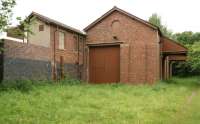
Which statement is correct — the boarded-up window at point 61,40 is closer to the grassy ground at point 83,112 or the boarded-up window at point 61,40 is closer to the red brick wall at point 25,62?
the red brick wall at point 25,62

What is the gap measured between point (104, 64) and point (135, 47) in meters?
3.46

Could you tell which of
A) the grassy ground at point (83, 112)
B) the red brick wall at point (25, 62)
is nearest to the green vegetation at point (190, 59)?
the red brick wall at point (25, 62)

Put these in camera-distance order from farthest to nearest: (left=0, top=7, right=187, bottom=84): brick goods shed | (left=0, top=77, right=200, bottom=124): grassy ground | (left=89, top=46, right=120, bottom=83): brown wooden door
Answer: (left=89, top=46, right=120, bottom=83): brown wooden door, (left=0, top=7, right=187, bottom=84): brick goods shed, (left=0, top=77, right=200, bottom=124): grassy ground

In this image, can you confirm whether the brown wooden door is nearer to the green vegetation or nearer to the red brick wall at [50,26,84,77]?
the red brick wall at [50,26,84,77]

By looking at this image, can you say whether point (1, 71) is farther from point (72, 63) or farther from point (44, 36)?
point (72, 63)

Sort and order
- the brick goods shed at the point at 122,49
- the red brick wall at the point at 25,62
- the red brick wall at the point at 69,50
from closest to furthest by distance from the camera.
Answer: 1. the red brick wall at the point at 25,62
2. the red brick wall at the point at 69,50
3. the brick goods shed at the point at 122,49

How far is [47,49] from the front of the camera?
21734mm

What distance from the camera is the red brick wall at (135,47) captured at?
2516 centimetres

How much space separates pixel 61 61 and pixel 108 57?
5311 mm

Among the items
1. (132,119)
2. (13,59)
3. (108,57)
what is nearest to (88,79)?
(108,57)

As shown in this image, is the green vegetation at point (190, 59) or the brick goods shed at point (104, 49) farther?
the green vegetation at point (190, 59)

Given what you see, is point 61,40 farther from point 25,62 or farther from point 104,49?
point 25,62

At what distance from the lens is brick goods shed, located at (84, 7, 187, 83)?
25281 millimetres

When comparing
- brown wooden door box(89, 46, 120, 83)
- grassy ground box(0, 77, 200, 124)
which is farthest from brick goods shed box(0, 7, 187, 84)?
grassy ground box(0, 77, 200, 124)
